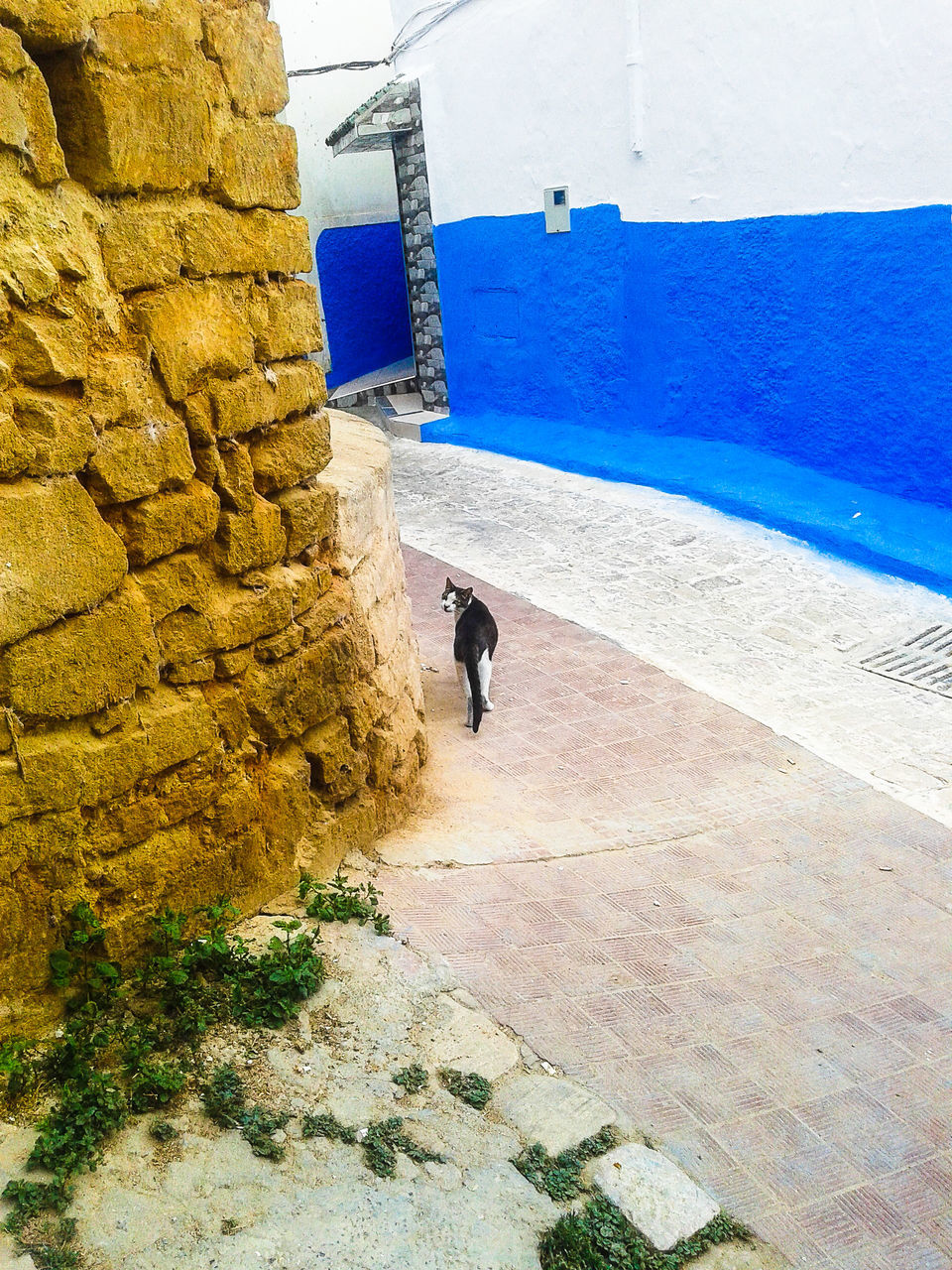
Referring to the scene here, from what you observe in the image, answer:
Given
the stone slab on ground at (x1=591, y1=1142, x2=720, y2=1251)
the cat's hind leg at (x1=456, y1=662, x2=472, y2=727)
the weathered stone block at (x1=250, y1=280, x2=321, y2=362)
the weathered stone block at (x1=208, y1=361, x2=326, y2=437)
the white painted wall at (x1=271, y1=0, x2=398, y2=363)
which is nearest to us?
the stone slab on ground at (x1=591, y1=1142, x2=720, y2=1251)

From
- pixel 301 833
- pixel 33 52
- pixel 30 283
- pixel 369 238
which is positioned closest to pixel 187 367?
pixel 30 283

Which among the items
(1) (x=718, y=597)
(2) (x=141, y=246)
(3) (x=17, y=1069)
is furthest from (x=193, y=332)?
→ (1) (x=718, y=597)

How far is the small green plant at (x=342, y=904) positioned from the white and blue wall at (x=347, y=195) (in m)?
12.4

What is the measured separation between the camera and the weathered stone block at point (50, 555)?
2.50 meters

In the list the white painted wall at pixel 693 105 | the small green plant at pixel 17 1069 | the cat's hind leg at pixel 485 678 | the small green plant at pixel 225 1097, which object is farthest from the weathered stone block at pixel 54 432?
the white painted wall at pixel 693 105

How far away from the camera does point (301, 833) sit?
3.56 metres

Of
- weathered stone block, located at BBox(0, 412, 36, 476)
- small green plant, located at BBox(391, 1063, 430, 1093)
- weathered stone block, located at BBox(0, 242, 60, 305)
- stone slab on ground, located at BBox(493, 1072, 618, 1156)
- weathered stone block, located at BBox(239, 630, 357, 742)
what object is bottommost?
stone slab on ground, located at BBox(493, 1072, 618, 1156)

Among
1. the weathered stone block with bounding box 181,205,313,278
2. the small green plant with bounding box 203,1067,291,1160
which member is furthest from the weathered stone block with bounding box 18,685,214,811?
the weathered stone block with bounding box 181,205,313,278

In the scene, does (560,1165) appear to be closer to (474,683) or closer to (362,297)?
(474,683)

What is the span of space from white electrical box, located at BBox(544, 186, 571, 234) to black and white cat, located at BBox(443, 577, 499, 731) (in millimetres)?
6668

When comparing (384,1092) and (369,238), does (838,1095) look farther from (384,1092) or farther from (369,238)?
(369,238)

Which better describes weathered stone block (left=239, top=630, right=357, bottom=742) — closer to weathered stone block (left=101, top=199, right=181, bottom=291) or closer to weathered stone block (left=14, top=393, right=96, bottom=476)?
weathered stone block (left=14, top=393, right=96, bottom=476)

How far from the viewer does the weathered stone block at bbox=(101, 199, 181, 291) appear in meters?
2.73

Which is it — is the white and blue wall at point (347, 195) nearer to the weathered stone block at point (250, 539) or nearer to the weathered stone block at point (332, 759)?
the weathered stone block at point (332, 759)
